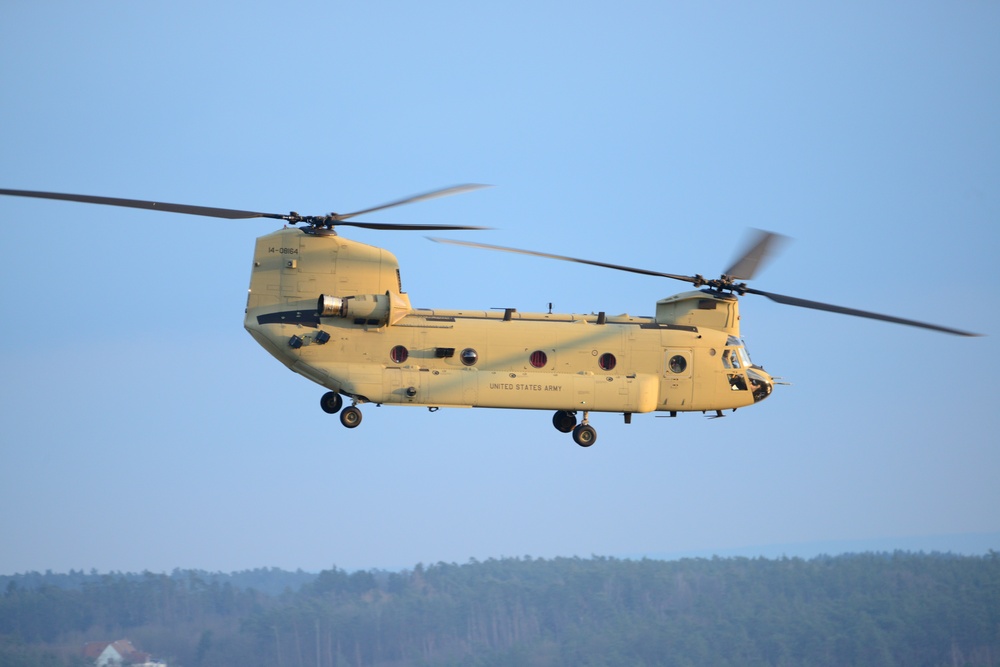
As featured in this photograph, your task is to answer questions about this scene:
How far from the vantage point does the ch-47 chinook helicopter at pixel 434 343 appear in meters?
42.1

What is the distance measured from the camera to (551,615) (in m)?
135

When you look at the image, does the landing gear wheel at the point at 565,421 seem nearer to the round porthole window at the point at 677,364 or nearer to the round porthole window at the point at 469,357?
the round porthole window at the point at 677,364

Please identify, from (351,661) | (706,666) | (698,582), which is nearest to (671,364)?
(351,661)

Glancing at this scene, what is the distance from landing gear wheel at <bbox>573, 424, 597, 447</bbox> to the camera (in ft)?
147

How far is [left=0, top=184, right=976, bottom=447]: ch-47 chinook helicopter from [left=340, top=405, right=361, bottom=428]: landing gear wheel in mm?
30

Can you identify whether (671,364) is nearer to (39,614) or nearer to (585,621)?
(39,614)

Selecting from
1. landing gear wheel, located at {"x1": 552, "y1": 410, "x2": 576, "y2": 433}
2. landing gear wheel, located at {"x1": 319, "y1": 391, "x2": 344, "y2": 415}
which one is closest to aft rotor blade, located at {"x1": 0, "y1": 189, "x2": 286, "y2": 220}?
landing gear wheel, located at {"x1": 319, "y1": 391, "x2": 344, "y2": 415}

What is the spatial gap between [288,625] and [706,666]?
37924 millimetres

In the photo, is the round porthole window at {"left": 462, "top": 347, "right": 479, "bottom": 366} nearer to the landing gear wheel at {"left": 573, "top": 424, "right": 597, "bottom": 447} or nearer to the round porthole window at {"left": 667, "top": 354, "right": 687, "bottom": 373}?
the landing gear wheel at {"left": 573, "top": 424, "right": 597, "bottom": 447}

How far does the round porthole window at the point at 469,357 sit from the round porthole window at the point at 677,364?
6702 mm

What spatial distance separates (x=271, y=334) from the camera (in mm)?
42125

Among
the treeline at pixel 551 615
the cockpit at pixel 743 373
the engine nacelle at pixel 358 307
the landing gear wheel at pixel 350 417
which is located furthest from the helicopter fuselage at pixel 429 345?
the treeline at pixel 551 615

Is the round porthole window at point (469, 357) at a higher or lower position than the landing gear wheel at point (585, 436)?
higher

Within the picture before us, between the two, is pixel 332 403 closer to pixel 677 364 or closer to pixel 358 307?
pixel 358 307
